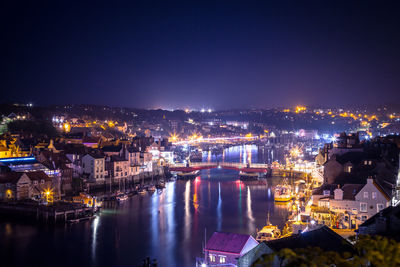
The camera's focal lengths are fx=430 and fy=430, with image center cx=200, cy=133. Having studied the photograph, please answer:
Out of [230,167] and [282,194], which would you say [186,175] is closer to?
[230,167]

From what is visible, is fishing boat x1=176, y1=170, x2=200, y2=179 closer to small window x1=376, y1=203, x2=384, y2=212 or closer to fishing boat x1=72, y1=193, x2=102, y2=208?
fishing boat x1=72, y1=193, x2=102, y2=208

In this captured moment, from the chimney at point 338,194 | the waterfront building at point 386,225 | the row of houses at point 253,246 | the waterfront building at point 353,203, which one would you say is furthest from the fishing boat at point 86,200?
the waterfront building at point 386,225

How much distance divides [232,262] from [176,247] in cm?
471

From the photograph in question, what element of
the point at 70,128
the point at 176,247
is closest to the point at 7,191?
the point at 176,247

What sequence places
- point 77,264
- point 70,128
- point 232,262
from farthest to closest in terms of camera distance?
point 70,128, point 77,264, point 232,262

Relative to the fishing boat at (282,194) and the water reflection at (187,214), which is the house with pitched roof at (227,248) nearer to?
the water reflection at (187,214)

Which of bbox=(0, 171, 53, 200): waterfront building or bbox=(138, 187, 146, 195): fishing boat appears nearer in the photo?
bbox=(0, 171, 53, 200): waterfront building

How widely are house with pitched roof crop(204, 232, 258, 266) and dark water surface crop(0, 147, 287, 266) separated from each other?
249 cm

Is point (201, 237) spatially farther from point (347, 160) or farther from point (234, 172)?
point (234, 172)

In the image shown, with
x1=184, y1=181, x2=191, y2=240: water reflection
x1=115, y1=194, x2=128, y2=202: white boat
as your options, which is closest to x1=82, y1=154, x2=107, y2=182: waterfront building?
x1=115, y1=194, x2=128, y2=202: white boat

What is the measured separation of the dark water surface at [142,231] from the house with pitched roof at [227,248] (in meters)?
2.49

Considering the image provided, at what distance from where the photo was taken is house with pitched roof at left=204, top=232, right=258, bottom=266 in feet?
32.0

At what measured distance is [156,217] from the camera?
18.8 meters

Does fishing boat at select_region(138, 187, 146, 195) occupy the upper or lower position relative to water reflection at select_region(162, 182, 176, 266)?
upper
